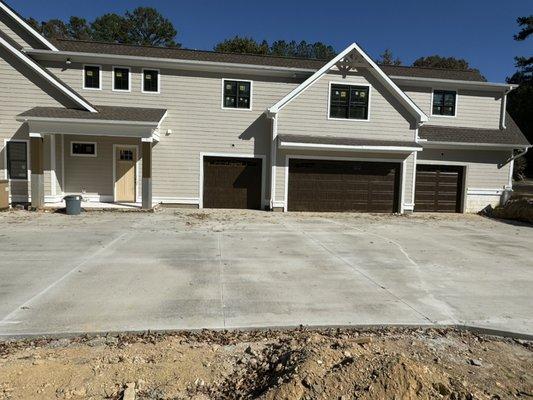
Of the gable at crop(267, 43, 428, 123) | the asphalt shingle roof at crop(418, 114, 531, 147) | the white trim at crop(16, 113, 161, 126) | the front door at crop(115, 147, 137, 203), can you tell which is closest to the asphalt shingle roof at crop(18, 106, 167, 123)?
the white trim at crop(16, 113, 161, 126)

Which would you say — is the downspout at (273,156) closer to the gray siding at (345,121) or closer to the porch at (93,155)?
the gray siding at (345,121)

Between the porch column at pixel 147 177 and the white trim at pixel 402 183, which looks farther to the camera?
the white trim at pixel 402 183

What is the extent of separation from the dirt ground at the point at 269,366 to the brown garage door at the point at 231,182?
13.7 metres

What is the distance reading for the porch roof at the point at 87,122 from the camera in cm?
1562

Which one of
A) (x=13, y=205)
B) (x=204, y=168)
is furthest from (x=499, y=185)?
(x=13, y=205)

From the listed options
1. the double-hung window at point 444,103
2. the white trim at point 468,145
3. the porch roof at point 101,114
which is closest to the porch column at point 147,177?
the porch roof at point 101,114

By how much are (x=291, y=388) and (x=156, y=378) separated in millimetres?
1265

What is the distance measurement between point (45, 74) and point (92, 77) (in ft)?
6.69

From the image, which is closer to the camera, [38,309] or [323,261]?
[38,309]

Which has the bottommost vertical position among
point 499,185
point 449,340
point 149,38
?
point 449,340

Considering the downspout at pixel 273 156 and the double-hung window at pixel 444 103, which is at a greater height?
the double-hung window at pixel 444 103

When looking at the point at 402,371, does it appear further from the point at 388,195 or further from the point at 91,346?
the point at 388,195

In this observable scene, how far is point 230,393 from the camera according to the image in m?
3.74

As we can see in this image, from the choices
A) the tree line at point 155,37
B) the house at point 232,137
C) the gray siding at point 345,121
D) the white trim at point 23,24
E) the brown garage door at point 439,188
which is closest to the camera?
the white trim at point 23,24
